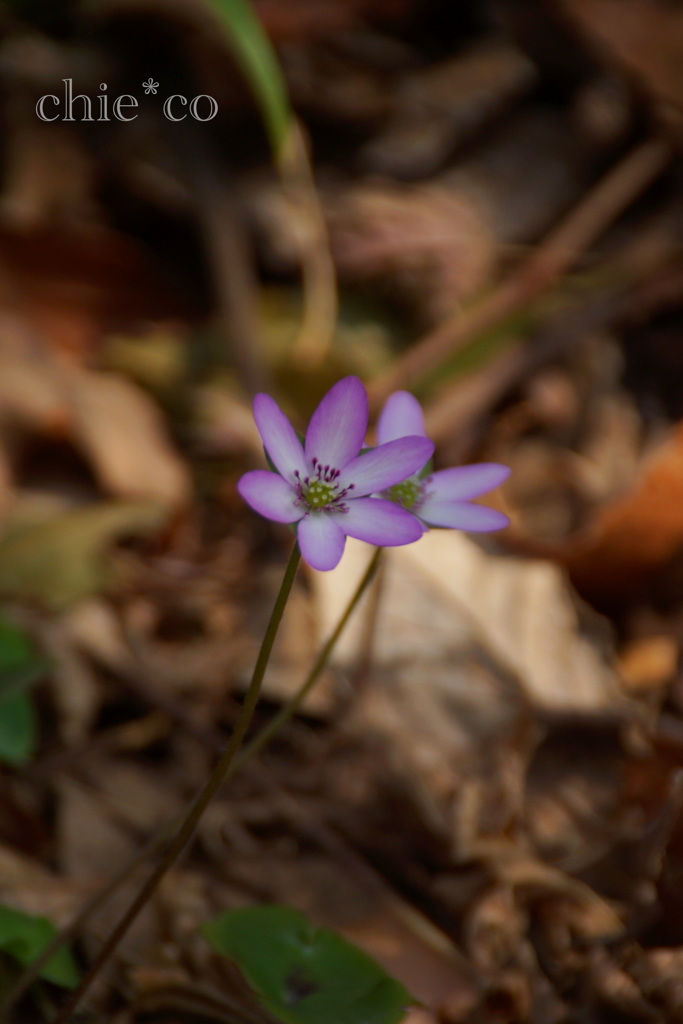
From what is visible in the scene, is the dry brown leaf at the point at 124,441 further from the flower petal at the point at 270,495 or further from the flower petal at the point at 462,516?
the flower petal at the point at 270,495

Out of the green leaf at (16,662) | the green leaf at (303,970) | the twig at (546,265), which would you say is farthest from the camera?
the twig at (546,265)

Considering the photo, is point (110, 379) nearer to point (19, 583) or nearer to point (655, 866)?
point (19, 583)

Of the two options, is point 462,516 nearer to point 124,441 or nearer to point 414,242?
point 124,441

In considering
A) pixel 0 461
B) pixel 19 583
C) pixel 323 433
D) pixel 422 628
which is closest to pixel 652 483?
pixel 422 628

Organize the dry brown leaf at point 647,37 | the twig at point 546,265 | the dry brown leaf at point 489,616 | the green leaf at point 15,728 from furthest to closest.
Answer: the dry brown leaf at point 647,37, the twig at point 546,265, the dry brown leaf at point 489,616, the green leaf at point 15,728

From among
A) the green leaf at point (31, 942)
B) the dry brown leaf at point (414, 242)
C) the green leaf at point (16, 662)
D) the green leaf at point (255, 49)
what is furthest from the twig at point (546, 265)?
the green leaf at point (31, 942)

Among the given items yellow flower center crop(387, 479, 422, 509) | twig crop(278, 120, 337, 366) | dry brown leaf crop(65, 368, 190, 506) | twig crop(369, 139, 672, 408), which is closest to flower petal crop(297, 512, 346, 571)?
yellow flower center crop(387, 479, 422, 509)
